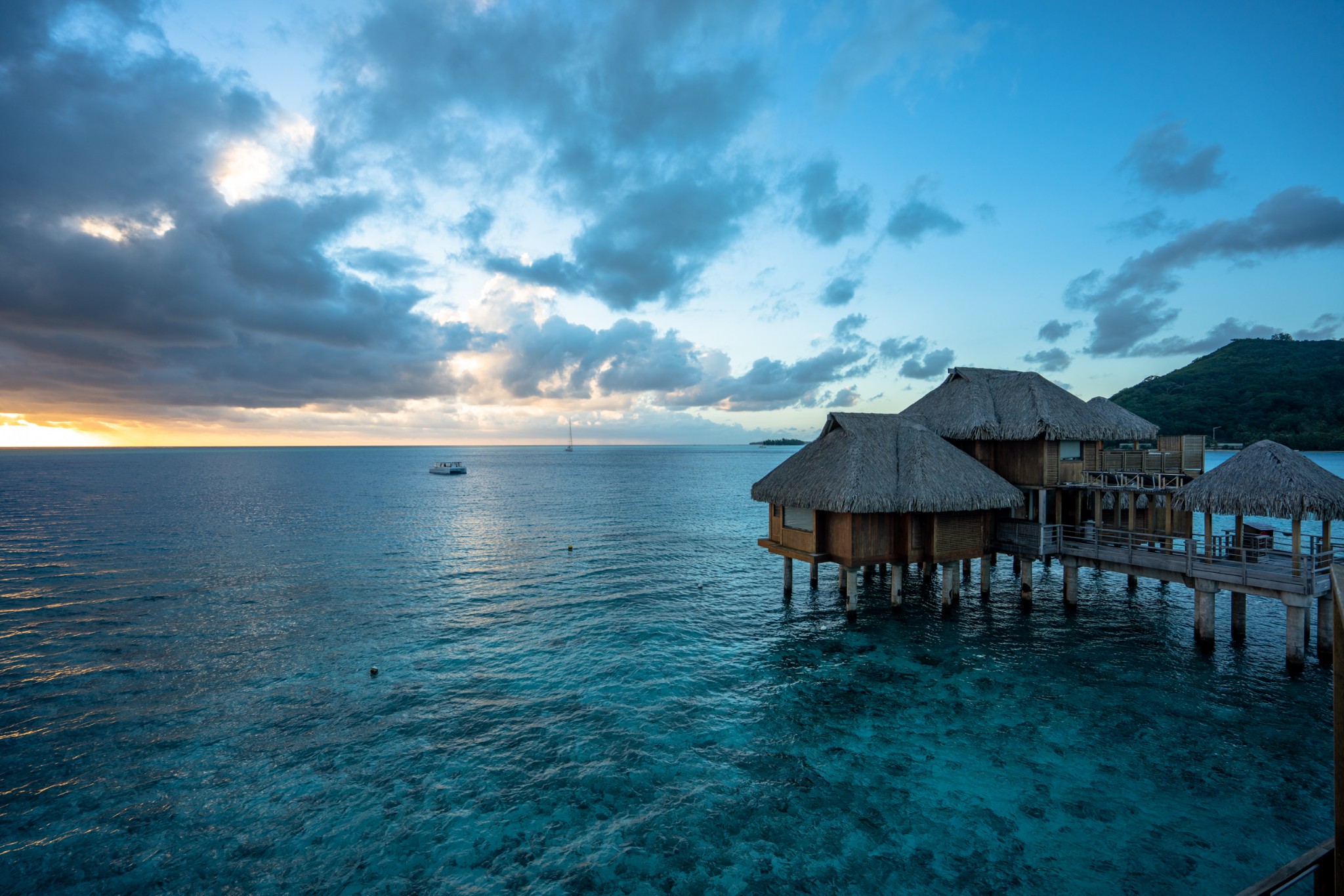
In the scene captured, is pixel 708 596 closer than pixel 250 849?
No

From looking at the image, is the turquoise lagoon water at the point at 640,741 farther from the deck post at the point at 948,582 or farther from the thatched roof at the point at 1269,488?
the thatched roof at the point at 1269,488

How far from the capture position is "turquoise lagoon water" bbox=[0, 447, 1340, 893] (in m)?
10.2

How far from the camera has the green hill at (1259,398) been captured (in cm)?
9300

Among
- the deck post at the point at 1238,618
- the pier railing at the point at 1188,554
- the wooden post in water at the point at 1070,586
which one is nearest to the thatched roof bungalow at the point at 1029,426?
the pier railing at the point at 1188,554

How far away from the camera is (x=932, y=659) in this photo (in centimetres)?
1905

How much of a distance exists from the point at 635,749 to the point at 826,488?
11851 millimetres

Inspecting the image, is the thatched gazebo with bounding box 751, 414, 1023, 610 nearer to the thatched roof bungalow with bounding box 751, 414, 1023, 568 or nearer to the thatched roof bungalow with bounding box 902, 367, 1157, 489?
the thatched roof bungalow with bounding box 751, 414, 1023, 568

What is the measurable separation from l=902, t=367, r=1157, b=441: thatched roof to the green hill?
96772mm

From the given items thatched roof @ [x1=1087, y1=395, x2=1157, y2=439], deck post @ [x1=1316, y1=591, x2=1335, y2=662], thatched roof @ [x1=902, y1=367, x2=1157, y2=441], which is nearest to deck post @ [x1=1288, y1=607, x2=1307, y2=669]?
deck post @ [x1=1316, y1=591, x2=1335, y2=662]

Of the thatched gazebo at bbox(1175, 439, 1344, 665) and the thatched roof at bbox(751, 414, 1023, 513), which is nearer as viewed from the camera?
the thatched gazebo at bbox(1175, 439, 1344, 665)

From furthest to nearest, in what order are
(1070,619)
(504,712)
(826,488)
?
(1070,619)
(826,488)
(504,712)

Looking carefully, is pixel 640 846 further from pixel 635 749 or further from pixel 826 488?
pixel 826 488

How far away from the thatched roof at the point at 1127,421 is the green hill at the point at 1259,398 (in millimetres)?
94404

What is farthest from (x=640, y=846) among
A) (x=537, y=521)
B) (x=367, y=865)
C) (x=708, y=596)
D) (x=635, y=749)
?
(x=537, y=521)
